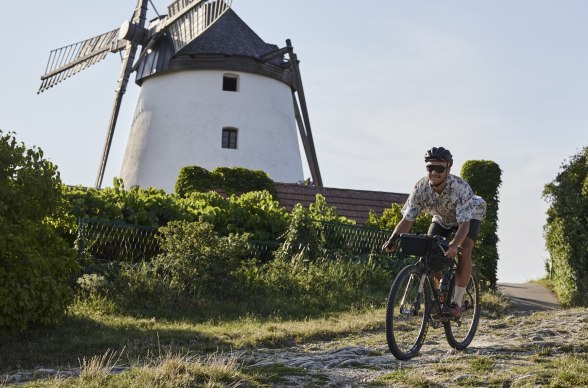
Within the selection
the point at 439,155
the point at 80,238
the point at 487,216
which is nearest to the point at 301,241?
the point at 80,238

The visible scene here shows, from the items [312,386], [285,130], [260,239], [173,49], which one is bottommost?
[312,386]

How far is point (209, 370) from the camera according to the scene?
24.0 ft

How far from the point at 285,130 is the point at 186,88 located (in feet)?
11.7

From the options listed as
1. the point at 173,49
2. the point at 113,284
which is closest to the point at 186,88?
the point at 173,49

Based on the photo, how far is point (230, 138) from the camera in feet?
97.3

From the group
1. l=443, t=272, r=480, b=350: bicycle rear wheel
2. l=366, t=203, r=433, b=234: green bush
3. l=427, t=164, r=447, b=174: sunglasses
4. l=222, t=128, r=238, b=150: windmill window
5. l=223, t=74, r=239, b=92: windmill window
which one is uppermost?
l=223, t=74, r=239, b=92: windmill window

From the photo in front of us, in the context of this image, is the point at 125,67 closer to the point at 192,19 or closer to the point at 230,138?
the point at 192,19

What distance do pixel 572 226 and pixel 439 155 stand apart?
9.54m

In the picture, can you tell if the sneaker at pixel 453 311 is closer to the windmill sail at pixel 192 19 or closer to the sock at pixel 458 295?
the sock at pixel 458 295

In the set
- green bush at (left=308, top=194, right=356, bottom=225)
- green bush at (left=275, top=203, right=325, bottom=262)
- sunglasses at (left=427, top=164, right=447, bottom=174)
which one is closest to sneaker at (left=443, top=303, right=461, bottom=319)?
sunglasses at (left=427, top=164, right=447, bottom=174)

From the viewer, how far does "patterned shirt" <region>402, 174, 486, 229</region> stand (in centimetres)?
845

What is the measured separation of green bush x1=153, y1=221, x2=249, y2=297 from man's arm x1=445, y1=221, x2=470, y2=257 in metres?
5.86

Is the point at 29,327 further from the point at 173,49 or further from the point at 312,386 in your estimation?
the point at 173,49

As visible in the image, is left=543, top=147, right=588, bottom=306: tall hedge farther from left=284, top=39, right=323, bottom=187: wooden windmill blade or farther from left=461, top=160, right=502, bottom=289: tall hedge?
left=284, top=39, right=323, bottom=187: wooden windmill blade
